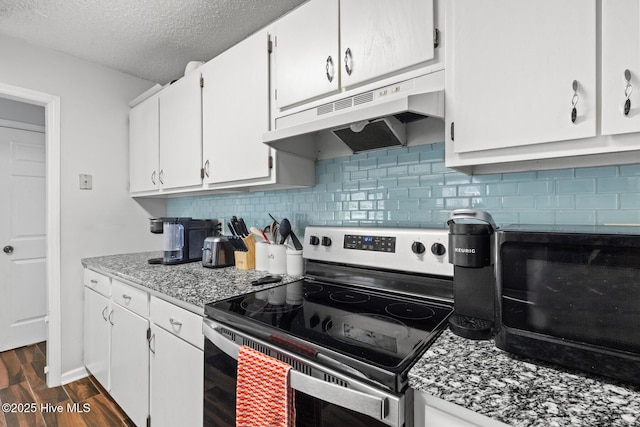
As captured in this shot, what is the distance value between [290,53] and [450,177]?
3.07 ft

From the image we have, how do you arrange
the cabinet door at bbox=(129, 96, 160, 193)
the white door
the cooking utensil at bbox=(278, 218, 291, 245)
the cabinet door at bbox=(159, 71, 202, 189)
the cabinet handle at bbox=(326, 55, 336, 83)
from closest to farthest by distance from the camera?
the cabinet handle at bbox=(326, 55, 336, 83), the cooking utensil at bbox=(278, 218, 291, 245), the cabinet door at bbox=(159, 71, 202, 189), the cabinet door at bbox=(129, 96, 160, 193), the white door

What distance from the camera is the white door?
284 cm

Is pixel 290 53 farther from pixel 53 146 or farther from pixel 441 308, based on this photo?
pixel 53 146

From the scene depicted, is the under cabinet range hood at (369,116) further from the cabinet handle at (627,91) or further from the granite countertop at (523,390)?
the granite countertop at (523,390)

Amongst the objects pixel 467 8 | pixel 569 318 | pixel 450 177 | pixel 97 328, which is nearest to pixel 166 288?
pixel 97 328

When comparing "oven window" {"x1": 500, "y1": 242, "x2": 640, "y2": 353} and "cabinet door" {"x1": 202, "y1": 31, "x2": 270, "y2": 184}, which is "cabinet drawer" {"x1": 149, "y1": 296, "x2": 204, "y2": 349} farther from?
"oven window" {"x1": 500, "y1": 242, "x2": 640, "y2": 353}

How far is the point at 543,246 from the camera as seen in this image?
2.33ft

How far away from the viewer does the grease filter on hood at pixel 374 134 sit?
1267 millimetres

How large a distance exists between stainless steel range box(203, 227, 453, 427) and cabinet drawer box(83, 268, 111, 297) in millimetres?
1290

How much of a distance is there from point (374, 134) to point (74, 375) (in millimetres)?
2839

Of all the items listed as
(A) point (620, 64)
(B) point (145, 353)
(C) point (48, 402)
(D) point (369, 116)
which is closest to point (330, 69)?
(D) point (369, 116)

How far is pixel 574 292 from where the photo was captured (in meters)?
0.68

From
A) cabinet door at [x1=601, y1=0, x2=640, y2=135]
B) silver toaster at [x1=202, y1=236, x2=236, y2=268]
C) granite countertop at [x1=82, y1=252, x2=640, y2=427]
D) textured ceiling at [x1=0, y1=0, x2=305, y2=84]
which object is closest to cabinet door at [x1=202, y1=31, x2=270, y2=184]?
textured ceiling at [x1=0, y1=0, x2=305, y2=84]

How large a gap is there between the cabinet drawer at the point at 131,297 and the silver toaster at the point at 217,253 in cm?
40
